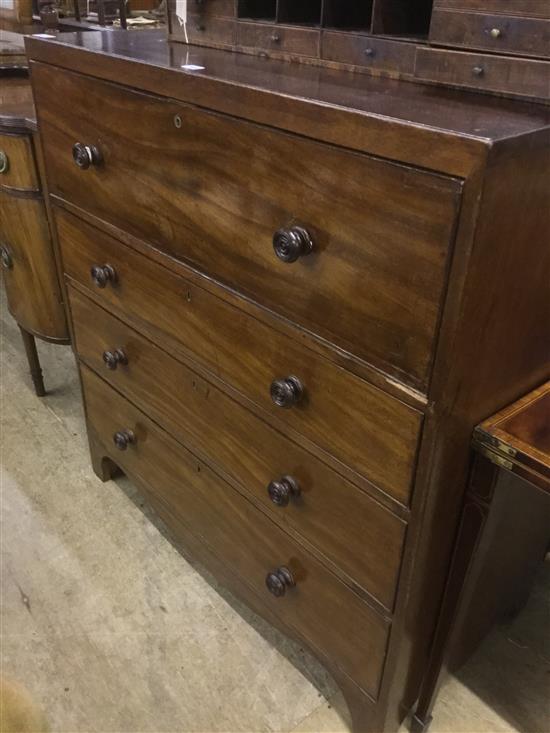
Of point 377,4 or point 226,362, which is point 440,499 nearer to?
point 226,362

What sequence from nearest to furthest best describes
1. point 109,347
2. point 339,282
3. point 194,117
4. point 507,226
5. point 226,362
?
point 507,226 → point 339,282 → point 194,117 → point 226,362 → point 109,347

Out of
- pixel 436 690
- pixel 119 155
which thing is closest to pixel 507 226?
pixel 119 155

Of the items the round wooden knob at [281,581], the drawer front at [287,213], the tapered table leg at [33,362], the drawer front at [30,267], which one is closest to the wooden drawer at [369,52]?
the drawer front at [287,213]

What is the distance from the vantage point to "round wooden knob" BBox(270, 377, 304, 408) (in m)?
0.86

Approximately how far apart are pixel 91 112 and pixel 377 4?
18.6 inches

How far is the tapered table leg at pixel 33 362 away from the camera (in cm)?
191

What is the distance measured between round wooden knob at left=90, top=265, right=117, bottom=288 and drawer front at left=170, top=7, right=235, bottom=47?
407 mm

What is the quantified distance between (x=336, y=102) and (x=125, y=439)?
90 centimetres

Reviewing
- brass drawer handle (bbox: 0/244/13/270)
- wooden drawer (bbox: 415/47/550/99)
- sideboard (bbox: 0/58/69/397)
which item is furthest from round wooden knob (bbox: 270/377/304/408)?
brass drawer handle (bbox: 0/244/13/270)

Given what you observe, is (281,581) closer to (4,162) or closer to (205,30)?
(205,30)

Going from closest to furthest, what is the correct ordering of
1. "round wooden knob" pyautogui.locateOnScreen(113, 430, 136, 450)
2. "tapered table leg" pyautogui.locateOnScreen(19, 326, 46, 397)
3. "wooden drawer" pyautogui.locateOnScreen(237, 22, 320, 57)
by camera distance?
"wooden drawer" pyautogui.locateOnScreen(237, 22, 320, 57) < "round wooden knob" pyautogui.locateOnScreen(113, 430, 136, 450) < "tapered table leg" pyautogui.locateOnScreen(19, 326, 46, 397)

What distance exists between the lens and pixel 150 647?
1.32 metres

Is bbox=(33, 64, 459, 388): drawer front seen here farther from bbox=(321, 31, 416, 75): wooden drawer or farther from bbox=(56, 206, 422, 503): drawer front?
bbox=(321, 31, 416, 75): wooden drawer

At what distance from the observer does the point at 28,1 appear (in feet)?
6.88
